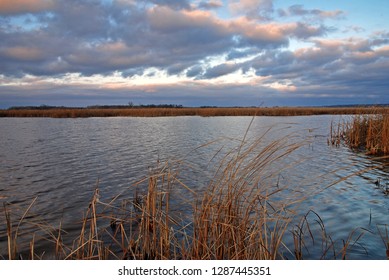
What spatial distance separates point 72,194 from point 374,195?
25.3 feet

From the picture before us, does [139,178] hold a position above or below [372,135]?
below

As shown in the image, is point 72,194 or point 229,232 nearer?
point 229,232

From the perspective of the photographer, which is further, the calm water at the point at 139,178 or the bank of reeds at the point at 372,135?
the bank of reeds at the point at 372,135

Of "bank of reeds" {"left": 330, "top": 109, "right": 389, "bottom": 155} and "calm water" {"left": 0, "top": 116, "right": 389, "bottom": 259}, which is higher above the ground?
"bank of reeds" {"left": 330, "top": 109, "right": 389, "bottom": 155}

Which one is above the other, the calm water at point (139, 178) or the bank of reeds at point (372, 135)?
the bank of reeds at point (372, 135)

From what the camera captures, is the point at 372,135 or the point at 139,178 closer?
the point at 139,178

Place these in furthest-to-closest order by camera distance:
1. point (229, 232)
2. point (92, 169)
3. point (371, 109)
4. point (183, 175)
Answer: point (371, 109), point (92, 169), point (183, 175), point (229, 232)

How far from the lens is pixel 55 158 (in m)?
12.9

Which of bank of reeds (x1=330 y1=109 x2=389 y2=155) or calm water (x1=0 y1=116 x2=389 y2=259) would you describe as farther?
bank of reeds (x1=330 y1=109 x2=389 y2=155)
